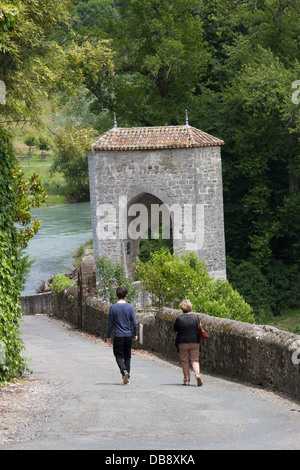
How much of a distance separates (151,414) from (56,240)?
37.2m

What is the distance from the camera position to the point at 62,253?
40.9 metres

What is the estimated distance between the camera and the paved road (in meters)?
5.91

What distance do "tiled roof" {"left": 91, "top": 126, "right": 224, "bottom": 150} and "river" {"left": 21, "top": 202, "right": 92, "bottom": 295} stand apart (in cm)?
1037

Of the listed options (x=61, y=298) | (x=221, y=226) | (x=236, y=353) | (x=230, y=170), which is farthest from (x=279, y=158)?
(x=236, y=353)

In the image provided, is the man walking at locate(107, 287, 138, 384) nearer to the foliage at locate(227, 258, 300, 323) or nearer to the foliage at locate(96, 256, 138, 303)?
the foliage at locate(96, 256, 138, 303)

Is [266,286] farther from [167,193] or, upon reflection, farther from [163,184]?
[163,184]

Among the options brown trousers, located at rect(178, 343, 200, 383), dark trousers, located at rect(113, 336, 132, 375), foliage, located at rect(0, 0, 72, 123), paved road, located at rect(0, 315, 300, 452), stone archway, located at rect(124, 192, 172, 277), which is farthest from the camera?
stone archway, located at rect(124, 192, 172, 277)

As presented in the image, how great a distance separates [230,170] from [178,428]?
1019 inches

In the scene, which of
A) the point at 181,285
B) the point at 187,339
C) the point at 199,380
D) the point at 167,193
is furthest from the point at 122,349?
the point at 167,193

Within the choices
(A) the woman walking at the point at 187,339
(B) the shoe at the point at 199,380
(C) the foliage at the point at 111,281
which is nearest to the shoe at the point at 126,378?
(A) the woman walking at the point at 187,339

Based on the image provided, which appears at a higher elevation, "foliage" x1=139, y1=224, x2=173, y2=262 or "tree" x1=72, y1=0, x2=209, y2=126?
"tree" x1=72, y1=0, x2=209, y2=126

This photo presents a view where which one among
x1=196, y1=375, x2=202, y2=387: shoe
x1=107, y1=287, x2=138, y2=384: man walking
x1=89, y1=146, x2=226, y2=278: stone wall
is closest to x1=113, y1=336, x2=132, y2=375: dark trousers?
x1=107, y1=287, x2=138, y2=384: man walking

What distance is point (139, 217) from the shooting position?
27.9 metres

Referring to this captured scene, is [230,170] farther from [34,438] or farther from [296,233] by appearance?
[34,438]
